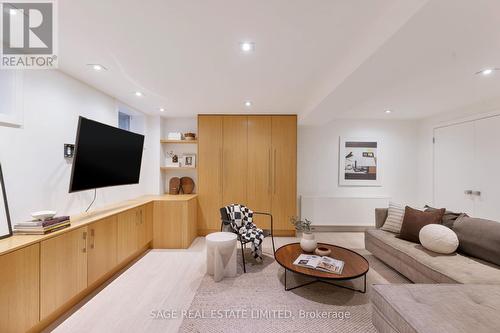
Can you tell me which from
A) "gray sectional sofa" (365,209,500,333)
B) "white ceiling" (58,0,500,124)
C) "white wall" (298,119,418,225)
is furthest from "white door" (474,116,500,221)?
"gray sectional sofa" (365,209,500,333)

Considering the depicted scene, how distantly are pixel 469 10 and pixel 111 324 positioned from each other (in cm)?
344

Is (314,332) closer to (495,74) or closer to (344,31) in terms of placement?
(344,31)

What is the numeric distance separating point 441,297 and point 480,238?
118cm

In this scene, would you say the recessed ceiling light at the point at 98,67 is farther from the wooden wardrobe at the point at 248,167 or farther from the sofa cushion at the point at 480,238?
the sofa cushion at the point at 480,238

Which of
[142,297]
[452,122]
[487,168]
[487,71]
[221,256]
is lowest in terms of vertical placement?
[142,297]

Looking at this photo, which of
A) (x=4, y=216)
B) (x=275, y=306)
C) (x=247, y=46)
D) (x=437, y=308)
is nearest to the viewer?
(x=437, y=308)

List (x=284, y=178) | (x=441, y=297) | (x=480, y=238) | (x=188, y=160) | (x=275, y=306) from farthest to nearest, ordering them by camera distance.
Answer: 1. (x=188, y=160)
2. (x=284, y=178)
3. (x=480, y=238)
4. (x=275, y=306)
5. (x=441, y=297)

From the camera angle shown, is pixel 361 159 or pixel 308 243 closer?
pixel 308 243

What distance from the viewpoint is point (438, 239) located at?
2332 mm

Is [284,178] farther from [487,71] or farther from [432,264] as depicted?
[487,71]

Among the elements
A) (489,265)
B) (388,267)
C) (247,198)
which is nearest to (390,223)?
(388,267)

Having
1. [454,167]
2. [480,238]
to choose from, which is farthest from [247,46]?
[454,167]

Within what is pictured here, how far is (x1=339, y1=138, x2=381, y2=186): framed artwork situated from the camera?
15.2ft

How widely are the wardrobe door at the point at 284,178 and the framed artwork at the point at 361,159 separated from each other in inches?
47.9
